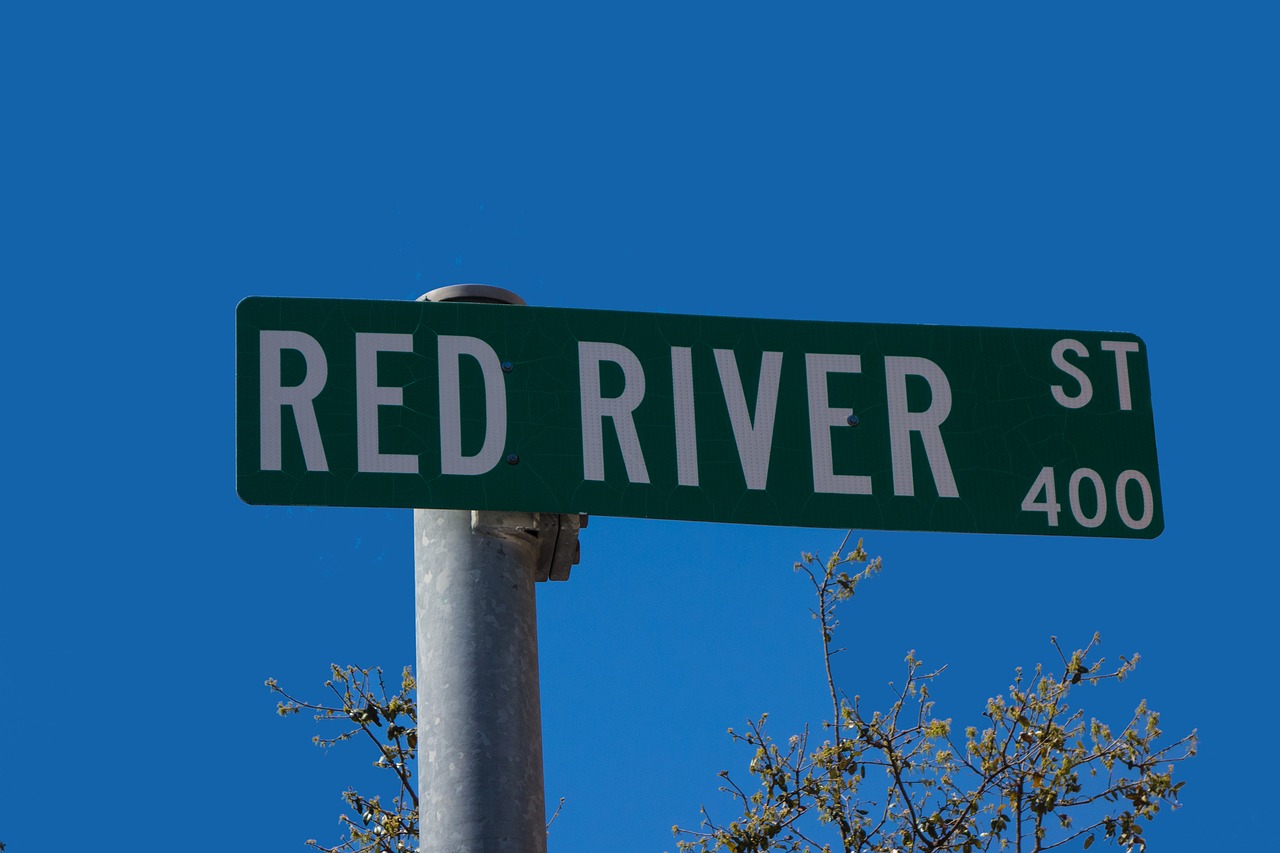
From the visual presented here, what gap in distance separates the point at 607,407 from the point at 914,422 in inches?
25.4

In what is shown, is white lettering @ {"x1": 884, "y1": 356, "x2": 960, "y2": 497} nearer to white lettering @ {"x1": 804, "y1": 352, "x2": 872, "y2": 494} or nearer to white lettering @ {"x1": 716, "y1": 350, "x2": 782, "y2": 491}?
white lettering @ {"x1": 804, "y1": 352, "x2": 872, "y2": 494}

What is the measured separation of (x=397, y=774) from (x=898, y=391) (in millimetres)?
5162

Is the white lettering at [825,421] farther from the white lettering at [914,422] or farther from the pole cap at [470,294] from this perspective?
the pole cap at [470,294]

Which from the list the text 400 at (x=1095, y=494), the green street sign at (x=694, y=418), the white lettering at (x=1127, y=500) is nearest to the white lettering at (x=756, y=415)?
the green street sign at (x=694, y=418)

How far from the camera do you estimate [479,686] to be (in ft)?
10.3

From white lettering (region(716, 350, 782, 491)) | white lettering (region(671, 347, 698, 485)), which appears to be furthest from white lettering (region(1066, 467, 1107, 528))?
white lettering (region(671, 347, 698, 485))

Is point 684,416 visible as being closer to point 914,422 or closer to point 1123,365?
point 914,422

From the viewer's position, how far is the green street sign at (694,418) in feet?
11.0

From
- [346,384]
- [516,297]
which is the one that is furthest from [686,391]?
[346,384]

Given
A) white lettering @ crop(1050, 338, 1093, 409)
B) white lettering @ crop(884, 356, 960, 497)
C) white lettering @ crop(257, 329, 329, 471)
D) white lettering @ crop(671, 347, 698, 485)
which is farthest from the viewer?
white lettering @ crop(1050, 338, 1093, 409)

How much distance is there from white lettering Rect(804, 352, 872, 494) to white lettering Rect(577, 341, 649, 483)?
36 centimetres

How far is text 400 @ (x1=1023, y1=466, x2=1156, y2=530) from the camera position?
3607 mm

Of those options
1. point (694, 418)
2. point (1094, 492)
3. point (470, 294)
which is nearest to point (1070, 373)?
point (1094, 492)

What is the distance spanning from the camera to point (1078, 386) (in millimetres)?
3742
